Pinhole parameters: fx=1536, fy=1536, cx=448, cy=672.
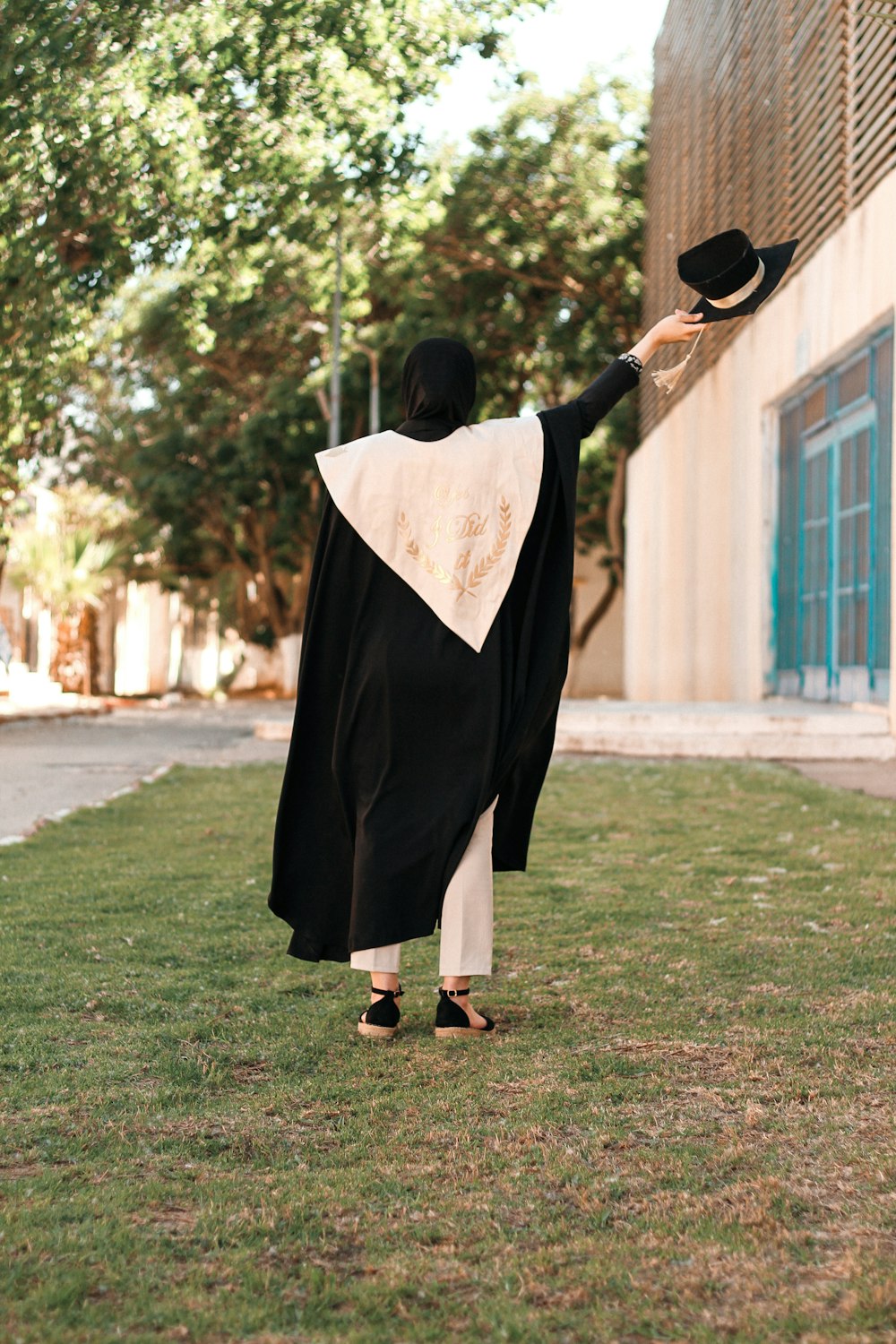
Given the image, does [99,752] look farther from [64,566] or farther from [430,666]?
[64,566]

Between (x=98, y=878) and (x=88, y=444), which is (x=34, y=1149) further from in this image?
(x=88, y=444)

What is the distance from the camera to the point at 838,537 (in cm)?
1434

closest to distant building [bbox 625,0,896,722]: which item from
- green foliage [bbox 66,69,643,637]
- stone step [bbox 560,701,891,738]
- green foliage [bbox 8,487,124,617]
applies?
stone step [bbox 560,701,891,738]

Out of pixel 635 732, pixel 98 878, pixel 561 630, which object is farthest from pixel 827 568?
pixel 561 630

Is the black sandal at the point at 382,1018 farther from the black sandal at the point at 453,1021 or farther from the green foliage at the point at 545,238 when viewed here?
the green foliage at the point at 545,238

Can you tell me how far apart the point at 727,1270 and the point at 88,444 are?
3337cm

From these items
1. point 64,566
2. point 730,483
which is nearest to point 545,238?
point 730,483

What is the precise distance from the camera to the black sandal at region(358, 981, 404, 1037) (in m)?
4.00

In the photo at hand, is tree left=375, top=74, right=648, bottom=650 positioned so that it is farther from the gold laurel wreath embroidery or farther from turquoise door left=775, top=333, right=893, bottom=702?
the gold laurel wreath embroidery

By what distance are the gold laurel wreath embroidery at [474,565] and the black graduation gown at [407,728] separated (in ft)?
0.26

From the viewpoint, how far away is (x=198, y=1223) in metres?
2.63

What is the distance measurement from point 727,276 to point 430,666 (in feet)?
4.43

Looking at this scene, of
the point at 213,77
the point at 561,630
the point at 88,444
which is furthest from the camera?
the point at 88,444

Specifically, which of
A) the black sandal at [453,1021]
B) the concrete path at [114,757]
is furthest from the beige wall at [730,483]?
the black sandal at [453,1021]
